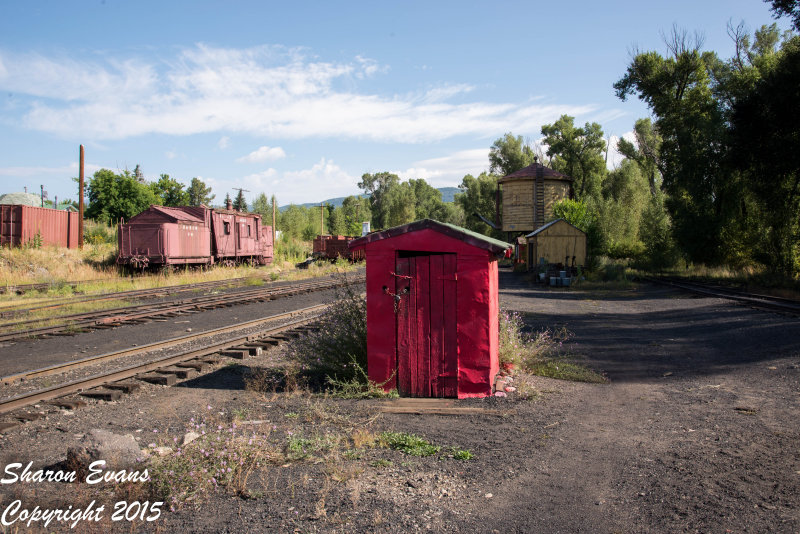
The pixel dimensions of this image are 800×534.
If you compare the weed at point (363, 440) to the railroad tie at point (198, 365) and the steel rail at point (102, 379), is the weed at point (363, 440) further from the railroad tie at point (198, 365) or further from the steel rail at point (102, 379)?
the steel rail at point (102, 379)

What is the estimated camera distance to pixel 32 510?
13.2 ft

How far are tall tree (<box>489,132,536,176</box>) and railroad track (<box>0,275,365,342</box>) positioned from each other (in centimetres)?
4822

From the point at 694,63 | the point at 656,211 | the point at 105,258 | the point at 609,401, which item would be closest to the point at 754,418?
the point at 609,401

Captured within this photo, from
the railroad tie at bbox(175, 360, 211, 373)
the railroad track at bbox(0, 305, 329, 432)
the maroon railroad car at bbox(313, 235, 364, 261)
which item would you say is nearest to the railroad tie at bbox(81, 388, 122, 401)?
the railroad track at bbox(0, 305, 329, 432)

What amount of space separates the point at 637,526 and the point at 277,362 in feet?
21.9

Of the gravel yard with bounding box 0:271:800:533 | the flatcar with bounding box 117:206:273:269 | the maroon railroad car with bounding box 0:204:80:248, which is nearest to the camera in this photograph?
the gravel yard with bounding box 0:271:800:533

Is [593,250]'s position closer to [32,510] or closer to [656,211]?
[656,211]

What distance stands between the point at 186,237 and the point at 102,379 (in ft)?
69.3

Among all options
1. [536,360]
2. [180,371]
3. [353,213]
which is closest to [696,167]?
[536,360]

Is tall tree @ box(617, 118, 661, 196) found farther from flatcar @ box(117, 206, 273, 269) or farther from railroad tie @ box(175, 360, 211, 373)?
railroad tie @ box(175, 360, 211, 373)

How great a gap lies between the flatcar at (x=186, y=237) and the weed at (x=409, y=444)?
22988 millimetres

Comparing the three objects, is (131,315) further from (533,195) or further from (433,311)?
(533,195)

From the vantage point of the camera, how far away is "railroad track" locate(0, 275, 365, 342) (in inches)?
463

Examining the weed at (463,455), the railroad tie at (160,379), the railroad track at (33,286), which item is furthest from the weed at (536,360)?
the railroad track at (33,286)
